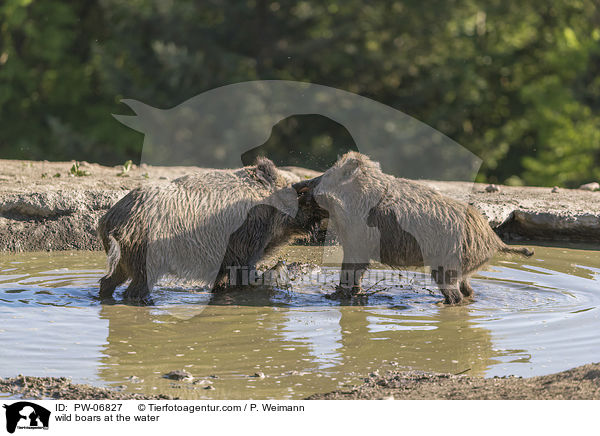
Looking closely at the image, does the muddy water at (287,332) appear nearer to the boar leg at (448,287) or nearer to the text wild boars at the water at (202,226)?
the boar leg at (448,287)

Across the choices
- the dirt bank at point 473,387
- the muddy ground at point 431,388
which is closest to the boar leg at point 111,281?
the muddy ground at point 431,388

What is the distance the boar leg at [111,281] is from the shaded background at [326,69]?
37.4ft

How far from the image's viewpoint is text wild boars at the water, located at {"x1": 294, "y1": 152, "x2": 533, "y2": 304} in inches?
269

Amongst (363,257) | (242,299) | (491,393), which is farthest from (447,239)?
(491,393)

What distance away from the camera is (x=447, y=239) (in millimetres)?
6793

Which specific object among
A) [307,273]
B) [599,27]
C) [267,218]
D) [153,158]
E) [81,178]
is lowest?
[307,273]

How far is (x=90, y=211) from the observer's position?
9.69m

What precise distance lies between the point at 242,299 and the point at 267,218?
30.1 inches

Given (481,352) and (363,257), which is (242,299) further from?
(481,352)

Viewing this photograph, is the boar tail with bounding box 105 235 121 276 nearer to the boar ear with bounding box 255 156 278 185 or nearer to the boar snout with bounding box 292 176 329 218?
the boar ear with bounding box 255 156 278 185

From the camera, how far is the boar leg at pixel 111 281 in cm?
699

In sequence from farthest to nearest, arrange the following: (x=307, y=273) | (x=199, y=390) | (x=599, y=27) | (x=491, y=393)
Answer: (x=599, y=27), (x=307, y=273), (x=199, y=390), (x=491, y=393)

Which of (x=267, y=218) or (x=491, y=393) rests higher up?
(x=267, y=218)
